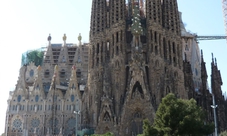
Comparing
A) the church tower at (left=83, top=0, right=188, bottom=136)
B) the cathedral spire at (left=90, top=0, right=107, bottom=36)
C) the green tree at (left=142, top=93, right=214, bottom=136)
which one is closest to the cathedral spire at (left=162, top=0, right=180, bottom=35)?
the church tower at (left=83, top=0, right=188, bottom=136)

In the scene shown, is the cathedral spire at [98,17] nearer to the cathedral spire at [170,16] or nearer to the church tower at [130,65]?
the church tower at [130,65]

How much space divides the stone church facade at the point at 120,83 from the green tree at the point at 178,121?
57.1ft

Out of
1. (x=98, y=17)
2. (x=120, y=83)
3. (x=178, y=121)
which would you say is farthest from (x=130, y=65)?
(x=178, y=121)

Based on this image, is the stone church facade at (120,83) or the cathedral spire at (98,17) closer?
the stone church facade at (120,83)

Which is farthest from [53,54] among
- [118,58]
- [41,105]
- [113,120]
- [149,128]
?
[149,128]

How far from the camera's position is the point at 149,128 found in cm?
3281

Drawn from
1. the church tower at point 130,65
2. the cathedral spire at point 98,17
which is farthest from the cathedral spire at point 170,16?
the cathedral spire at point 98,17

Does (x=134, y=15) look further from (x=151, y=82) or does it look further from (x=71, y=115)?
(x=71, y=115)

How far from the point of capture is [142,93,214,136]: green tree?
3127 cm

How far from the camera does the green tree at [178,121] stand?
31266 millimetres

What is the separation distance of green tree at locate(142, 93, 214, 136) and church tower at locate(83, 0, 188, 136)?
57.0ft

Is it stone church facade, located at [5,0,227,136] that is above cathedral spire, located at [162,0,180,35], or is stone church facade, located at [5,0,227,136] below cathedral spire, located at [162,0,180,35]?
below

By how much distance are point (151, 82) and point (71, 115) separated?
18.5m

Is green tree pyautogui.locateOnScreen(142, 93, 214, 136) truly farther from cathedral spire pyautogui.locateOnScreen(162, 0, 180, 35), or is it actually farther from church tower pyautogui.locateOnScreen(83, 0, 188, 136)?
cathedral spire pyautogui.locateOnScreen(162, 0, 180, 35)
